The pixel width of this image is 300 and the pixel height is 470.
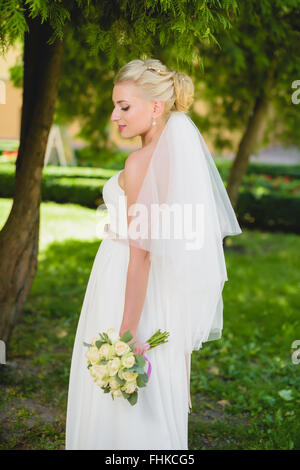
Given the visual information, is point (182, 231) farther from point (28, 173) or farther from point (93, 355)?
point (28, 173)

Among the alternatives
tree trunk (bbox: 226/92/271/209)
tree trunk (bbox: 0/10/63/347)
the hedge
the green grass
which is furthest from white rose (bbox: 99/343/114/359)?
the hedge

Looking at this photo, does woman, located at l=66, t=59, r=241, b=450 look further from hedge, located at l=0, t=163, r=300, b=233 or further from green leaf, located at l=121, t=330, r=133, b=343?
hedge, located at l=0, t=163, r=300, b=233

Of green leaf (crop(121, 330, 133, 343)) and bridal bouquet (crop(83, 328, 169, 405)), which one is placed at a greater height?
green leaf (crop(121, 330, 133, 343))

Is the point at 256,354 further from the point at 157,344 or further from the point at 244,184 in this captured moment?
the point at 244,184

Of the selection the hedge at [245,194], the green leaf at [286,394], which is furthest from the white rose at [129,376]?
the hedge at [245,194]

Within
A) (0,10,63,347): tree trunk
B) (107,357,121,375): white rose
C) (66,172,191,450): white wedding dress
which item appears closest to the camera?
(107,357,121,375): white rose

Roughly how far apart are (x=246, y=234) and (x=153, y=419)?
838 centimetres

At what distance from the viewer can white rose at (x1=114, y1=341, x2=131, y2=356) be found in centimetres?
204

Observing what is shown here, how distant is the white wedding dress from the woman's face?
0.24 m

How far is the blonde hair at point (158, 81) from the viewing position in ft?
7.20

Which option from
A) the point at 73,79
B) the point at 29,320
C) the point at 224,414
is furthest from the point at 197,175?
the point at 73,79

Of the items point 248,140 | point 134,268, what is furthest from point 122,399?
point 248,140

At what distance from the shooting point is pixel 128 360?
79.9 inches

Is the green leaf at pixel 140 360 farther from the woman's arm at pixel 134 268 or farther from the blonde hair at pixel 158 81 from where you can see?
the blonde hair at pixel 158 81
